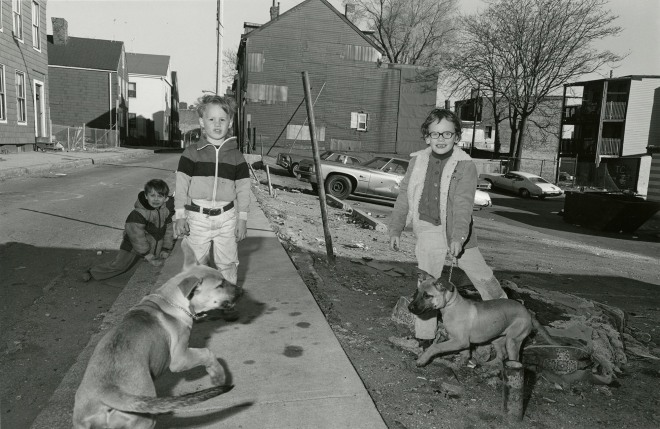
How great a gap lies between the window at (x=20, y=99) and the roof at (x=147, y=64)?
1288 inches

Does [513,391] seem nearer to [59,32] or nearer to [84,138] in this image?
[84,138]

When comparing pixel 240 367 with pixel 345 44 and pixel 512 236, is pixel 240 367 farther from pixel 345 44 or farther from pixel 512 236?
pixel 345 44

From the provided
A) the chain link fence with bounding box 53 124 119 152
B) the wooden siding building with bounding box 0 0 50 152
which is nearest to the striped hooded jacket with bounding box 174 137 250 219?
the wooden siding building with bounding box 0 0 50 152

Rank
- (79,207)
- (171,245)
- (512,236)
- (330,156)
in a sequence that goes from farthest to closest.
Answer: (330,156), (512,236), (79,207), (171,245)

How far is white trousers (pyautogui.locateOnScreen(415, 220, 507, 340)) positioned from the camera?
3.69m

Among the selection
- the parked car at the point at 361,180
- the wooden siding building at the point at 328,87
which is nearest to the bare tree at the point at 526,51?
the wooden siding building at the point at 328,87

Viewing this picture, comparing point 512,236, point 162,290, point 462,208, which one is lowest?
point 512,236

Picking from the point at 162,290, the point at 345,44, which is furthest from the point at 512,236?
the point at 345,44

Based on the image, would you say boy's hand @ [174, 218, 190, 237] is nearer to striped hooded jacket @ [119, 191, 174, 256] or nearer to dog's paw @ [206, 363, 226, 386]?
dog's paw @ [206, 363, 226, 386]

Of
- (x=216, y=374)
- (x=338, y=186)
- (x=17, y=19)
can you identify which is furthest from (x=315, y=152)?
(x=17, y=19)

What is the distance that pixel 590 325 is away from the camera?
13.3ft

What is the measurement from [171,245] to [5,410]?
2953 mm

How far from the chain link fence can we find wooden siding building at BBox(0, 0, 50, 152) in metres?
4.15

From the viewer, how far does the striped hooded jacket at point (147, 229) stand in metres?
5.24
